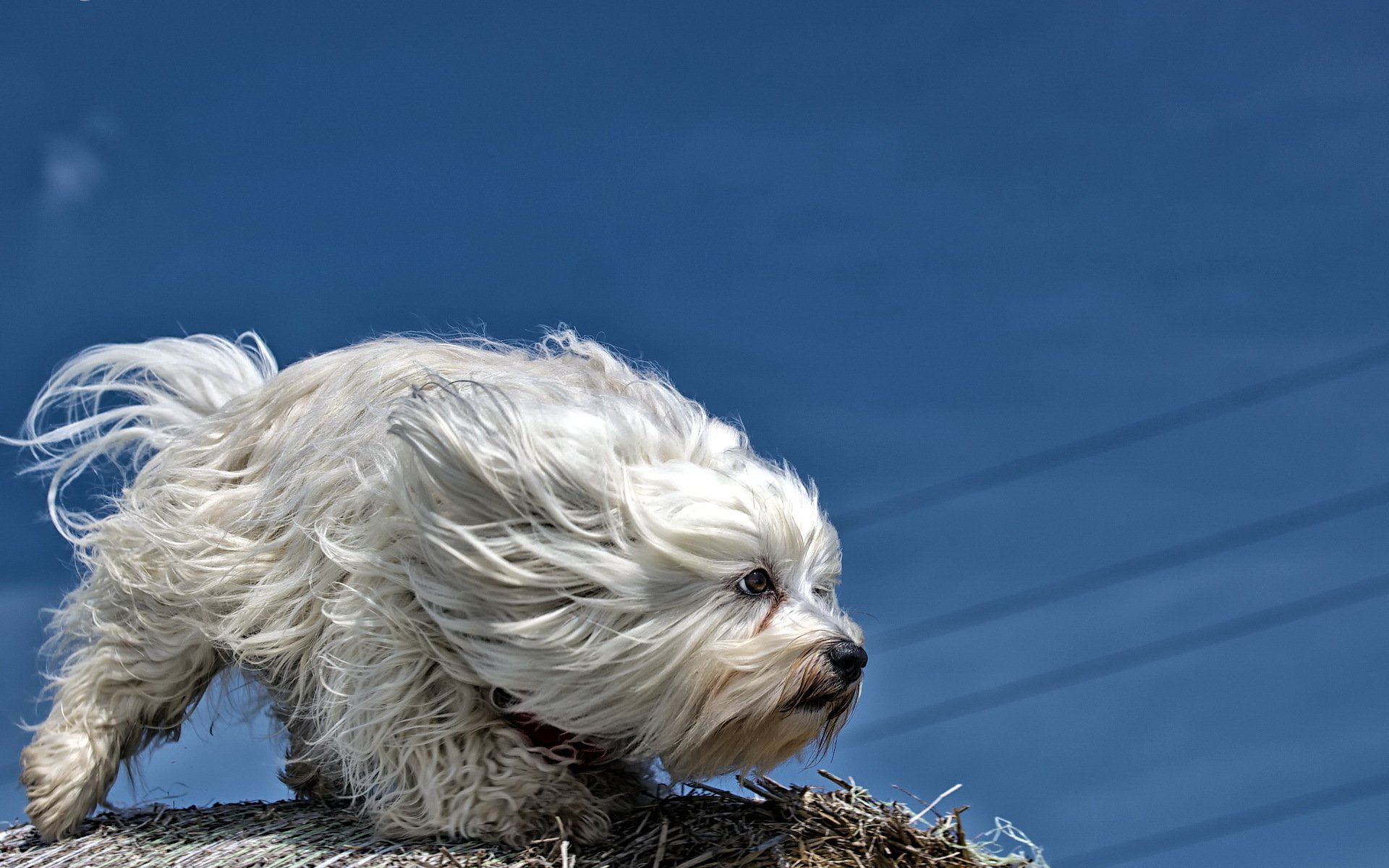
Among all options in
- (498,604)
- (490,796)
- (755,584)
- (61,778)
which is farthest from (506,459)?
(61,778)

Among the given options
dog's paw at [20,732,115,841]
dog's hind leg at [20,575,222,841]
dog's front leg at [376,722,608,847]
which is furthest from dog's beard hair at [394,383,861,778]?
dog's paw at [20,732,115,841]

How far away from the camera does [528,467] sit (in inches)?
142

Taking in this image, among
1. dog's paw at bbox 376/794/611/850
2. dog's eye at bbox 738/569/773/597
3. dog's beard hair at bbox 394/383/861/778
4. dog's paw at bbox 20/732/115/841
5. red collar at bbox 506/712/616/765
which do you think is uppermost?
dog's eye at bbox 738/569/773/597

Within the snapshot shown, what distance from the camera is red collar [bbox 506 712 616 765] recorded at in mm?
3760

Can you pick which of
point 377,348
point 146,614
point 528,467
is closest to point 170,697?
point 146,614

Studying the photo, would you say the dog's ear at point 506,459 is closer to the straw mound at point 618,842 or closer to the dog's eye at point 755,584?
the dog's eye at point 755,584

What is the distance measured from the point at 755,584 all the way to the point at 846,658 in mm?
295

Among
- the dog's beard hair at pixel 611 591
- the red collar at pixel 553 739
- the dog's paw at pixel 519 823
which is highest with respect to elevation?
the dog's beard hair at pixel 611 591

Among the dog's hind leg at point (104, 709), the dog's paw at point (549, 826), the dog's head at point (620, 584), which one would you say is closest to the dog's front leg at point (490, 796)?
the dog's paw at point (549, 826)

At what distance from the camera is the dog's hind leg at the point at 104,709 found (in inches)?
166

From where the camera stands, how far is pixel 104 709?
4.27 metres

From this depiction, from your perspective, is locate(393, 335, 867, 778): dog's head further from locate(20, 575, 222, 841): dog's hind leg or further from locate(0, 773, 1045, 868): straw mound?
locate(20, 575, 222, 841): dog's hind leg

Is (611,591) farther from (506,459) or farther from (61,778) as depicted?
(61,778)

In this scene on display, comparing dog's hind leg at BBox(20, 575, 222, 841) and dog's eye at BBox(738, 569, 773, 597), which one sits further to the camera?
dog's hind leg at BBox(20, 575, 222, 841)
